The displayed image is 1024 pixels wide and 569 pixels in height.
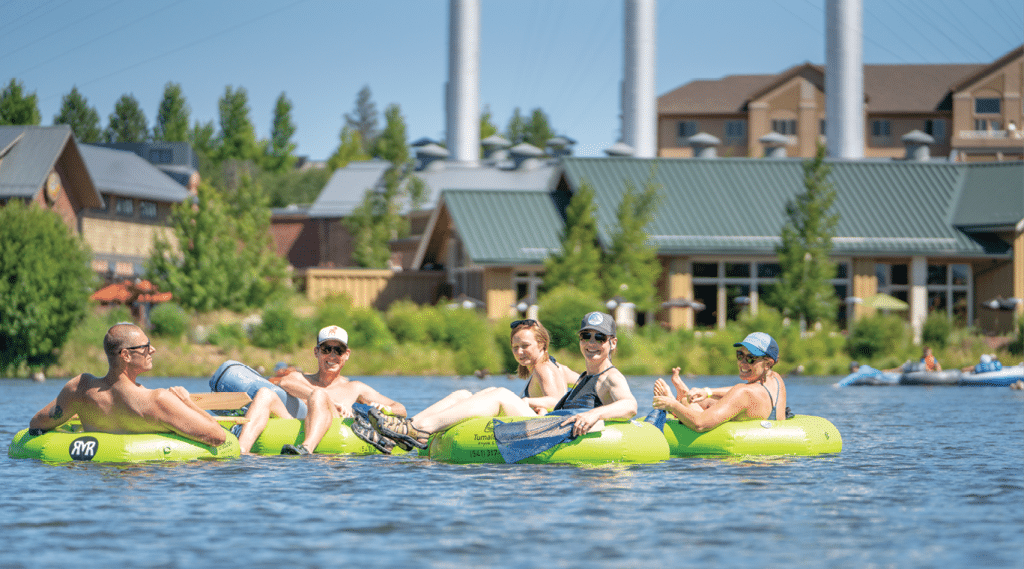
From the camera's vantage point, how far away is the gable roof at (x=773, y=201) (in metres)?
44.3

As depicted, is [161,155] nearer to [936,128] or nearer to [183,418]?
[936,128]

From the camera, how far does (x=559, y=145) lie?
244ft

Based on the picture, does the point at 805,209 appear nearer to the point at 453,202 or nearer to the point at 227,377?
the point at 453,202

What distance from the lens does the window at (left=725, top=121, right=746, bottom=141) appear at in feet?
271

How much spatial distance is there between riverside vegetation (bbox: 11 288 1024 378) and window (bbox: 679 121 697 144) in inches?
1685

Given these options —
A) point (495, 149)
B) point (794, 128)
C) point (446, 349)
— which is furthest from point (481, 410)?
point (794, 128)

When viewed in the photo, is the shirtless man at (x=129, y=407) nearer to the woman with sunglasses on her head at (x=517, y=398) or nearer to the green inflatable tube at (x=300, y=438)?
the green inflatable tube at (x=300, y=438)

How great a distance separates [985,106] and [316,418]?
2926 inches

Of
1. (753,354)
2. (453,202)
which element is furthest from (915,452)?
(453,202)

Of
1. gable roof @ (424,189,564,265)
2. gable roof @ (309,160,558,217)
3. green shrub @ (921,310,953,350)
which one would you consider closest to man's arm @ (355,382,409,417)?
green shrub @ (921,310,953,350)

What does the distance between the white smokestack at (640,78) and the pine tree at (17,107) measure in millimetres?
29759

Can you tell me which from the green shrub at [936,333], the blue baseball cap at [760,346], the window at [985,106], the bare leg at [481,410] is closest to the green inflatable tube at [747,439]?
the blue baseball cap at [760,346]

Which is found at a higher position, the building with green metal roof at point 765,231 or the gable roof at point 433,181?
the gable roof at point 433,181

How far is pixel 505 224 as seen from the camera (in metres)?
Result: 45.6
